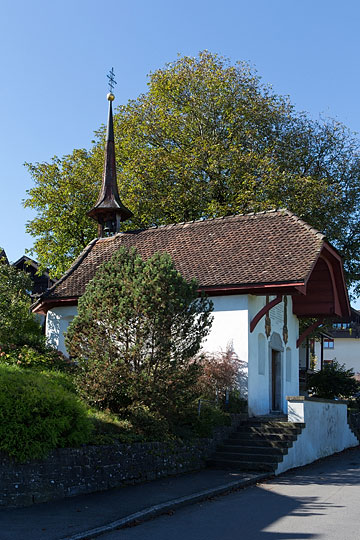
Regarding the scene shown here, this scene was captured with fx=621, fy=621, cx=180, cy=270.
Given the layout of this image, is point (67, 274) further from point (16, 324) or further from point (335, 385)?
point (335, 385)

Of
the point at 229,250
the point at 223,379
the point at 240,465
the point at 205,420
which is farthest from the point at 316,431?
the point at 229,250

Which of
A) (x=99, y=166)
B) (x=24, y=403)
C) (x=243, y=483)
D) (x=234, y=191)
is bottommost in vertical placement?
(x=243, y=483)

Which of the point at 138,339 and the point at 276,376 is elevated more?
the point at 138,339

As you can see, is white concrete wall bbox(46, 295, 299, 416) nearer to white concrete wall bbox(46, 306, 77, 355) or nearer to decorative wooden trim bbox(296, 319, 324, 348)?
decorative wooden trim bbox(296, 319, 324, 348)

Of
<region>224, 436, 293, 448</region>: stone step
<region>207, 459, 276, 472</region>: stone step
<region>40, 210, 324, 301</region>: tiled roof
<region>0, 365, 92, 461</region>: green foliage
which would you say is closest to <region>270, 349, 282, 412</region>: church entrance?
<region>40, 210, 324, 301</region>: tiled roof

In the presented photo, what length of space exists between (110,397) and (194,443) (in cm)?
250

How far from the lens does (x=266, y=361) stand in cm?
1958

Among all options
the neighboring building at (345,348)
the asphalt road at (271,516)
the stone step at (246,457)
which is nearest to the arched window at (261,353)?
the stone step at (246,457)

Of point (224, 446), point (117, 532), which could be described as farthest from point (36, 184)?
point (117, 532)

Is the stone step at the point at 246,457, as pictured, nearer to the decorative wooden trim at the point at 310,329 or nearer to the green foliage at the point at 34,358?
the green foliage at the point at 34,358

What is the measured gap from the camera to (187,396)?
13.3 metres

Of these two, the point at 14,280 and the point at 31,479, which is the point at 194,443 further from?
the point at 14,280

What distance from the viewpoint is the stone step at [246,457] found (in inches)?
574

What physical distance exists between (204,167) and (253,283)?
1306 centimetres
